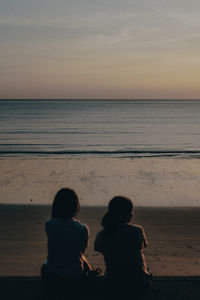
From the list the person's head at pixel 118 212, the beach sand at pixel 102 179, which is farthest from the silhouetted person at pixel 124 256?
the beach sand at pixel 102 179

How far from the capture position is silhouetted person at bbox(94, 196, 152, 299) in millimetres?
3834

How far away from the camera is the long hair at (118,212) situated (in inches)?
147

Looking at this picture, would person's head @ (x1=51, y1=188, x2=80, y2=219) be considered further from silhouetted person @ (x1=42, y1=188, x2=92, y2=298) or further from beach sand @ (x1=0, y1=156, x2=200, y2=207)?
beach sand @ (x1=0, y1=156, x2=200, y2=207)

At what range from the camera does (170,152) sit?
2886 cm

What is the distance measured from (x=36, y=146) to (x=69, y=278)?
91.8 ft

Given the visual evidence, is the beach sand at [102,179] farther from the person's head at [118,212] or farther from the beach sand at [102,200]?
the person's head at [118,212]

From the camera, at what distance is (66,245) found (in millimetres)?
3936

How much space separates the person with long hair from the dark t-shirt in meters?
0.27

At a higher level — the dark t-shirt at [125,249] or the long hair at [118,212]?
the long hair at [118,212]

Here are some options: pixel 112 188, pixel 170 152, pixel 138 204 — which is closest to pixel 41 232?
pixel 138 204

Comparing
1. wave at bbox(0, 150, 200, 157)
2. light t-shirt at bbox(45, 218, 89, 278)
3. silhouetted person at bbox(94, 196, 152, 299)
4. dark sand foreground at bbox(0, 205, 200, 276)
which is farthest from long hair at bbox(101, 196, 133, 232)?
wave at bbox(0, 150, 200, 157)

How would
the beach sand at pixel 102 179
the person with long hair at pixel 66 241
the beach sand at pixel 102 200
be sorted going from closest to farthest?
the person with long hair at pixel 66 241 < the beach sand at pixel 102 200 < the beach sand at pixel 102 179

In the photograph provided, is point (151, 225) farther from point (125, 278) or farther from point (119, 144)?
point (119, 144)

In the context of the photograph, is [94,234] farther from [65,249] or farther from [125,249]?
[125,249]
